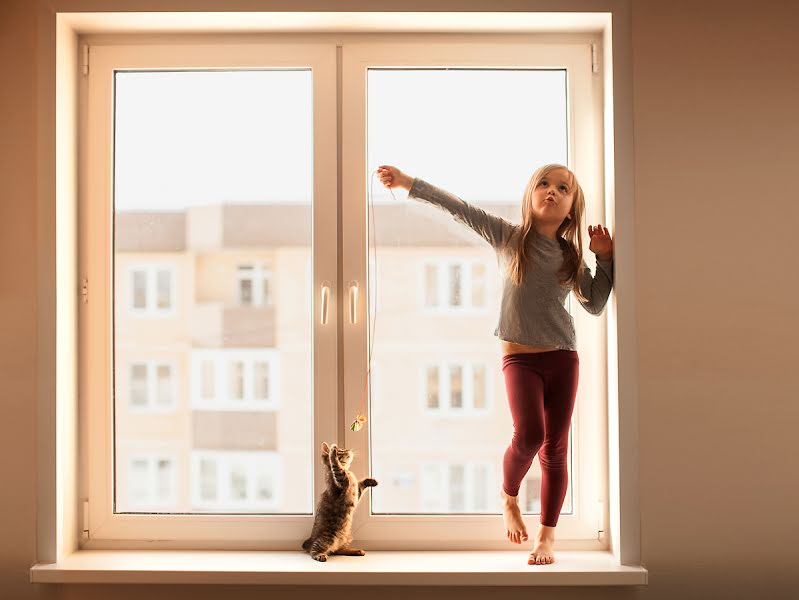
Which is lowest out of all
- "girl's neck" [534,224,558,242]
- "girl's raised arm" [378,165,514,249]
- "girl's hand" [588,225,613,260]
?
"girl's hand" [588,225,613,260]

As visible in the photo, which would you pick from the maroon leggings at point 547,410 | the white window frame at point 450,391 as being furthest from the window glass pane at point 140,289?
the maroon leggings at point 547,410

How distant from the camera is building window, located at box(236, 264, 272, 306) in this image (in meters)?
1.90

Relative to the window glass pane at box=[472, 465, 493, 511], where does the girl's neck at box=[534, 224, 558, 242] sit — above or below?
above

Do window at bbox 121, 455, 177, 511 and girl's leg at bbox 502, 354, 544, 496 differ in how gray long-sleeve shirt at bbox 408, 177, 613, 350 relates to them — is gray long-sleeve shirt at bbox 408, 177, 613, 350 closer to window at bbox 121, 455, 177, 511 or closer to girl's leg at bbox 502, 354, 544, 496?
girl's leg at bbox 502, 354, 544, 496

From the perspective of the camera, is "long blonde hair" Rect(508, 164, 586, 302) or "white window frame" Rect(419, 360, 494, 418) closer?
"long blonde hair" Rect(508, 164, 586, 302)

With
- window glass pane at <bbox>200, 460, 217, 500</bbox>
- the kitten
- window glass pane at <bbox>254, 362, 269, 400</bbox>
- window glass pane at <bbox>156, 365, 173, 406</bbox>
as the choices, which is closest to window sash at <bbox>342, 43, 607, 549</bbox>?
the kitten

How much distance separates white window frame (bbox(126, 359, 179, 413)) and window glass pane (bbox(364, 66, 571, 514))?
534 mm

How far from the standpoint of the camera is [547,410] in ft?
5.79

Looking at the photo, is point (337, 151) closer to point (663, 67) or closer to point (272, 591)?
point (663, 67)

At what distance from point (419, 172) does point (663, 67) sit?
645 millimetres

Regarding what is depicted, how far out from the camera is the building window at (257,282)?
6.23 feet

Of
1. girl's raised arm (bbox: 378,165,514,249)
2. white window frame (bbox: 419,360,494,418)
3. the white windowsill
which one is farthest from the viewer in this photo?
white window frame (bbox: 419,360,494,418)

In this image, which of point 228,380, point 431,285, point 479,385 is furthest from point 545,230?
point 228,380

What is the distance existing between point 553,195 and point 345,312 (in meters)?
0.60
